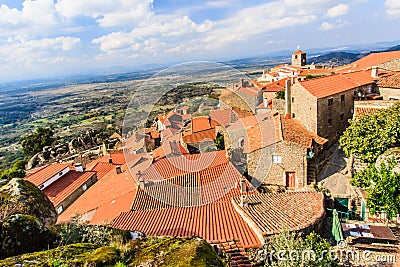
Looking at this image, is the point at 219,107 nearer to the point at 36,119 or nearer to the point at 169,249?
the point at 169,249

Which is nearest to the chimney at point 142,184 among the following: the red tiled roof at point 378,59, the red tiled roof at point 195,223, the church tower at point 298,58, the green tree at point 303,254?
the red tiled roof at point 195,223

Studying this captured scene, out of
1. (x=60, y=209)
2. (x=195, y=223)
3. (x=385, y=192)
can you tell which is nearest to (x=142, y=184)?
(x=195, y=223)

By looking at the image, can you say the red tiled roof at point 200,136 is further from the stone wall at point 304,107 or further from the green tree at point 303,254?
the green tree at point 303,254

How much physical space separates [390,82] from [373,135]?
38.0 feet

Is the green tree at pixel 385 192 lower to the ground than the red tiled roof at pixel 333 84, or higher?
lower

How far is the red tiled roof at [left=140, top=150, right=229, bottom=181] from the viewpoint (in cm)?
1659

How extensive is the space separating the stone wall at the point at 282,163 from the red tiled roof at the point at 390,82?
12.4m

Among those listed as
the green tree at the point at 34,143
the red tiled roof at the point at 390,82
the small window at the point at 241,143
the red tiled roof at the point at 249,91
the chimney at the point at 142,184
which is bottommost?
the green tree at the point at 34,143

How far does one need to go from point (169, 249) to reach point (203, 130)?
2479 cm

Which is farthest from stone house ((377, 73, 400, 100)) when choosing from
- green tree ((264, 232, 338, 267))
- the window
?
green tree ((264, 232, 338, 267))

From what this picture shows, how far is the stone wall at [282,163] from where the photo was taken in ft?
51.5

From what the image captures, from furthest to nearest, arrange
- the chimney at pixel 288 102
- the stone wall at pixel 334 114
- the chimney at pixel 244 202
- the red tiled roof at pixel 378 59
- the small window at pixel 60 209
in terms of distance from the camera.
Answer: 1. the red tiled roof at pixel 378 59
2. the chimney at pixel 288 102
3. the stone wall at pixel 334 114
4. the small window at pixel 60 209
5. the chimney at pixel 244 202

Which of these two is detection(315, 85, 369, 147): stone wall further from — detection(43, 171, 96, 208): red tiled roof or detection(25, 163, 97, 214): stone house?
detection(43, 171, 96, 208): red tiled roof

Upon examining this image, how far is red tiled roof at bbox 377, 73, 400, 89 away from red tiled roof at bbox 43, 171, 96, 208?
24285 millimetres
